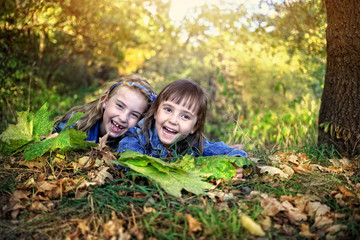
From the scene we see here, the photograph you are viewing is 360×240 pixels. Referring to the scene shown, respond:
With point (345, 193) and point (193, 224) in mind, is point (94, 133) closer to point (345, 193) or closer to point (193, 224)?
point (193, 224)

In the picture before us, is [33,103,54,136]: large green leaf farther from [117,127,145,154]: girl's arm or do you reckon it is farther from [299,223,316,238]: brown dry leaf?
[299,223,316,238]: brown dry leaf

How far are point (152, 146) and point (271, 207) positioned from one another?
138cm

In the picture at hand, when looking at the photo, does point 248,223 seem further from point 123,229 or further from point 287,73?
point 287,73

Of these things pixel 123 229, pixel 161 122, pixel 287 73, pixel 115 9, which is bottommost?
pixel 123 229

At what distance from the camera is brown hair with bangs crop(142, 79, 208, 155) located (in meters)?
2.80

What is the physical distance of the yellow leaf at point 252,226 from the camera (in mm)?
1585

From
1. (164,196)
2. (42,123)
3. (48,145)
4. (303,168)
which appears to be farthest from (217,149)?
(42,123)

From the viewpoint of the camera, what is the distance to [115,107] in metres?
3.28

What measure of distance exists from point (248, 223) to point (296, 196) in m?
0.58

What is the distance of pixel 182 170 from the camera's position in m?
2.14

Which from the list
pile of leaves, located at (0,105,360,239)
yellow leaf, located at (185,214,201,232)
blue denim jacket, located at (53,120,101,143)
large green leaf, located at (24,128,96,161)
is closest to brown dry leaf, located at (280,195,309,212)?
pile of leaves, located at (0,105,360,239)

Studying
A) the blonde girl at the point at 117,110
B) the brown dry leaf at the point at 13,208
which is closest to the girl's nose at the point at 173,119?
the blonde girl at the point at 117,110

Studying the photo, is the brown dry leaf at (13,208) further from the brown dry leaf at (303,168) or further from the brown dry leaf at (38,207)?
the brown dry leaf at (303,168)

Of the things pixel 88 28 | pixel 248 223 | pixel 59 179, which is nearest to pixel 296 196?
pixel 248 223
